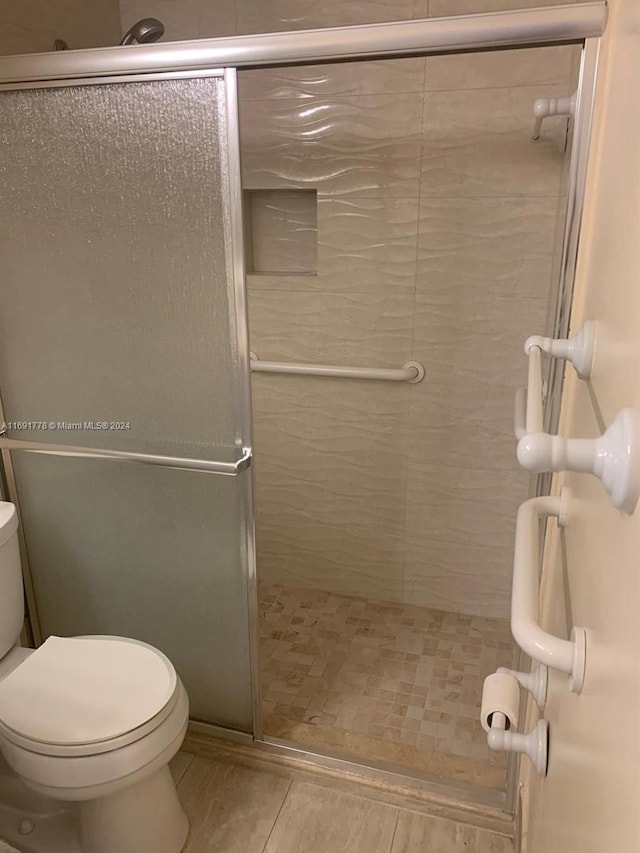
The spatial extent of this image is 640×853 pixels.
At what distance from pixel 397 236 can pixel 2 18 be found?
1.24 meters

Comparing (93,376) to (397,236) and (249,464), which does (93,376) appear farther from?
(397,236)

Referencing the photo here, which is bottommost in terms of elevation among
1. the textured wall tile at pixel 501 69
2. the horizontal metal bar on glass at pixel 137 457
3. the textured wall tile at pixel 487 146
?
the horizontal metal bar on glass at pixel 137 457

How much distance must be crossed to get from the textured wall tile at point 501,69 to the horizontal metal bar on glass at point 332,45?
702mm

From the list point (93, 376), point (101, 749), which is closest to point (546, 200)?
point (93, 376)

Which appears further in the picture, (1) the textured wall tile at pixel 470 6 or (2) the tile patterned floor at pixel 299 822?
(1) the textured wall tile at pixel 470 6

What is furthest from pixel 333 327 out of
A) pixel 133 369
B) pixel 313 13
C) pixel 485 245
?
pixel 313 13

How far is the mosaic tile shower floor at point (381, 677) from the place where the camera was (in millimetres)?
1864

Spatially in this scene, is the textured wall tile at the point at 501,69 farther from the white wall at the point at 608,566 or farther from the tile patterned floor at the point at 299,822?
the tile patterned floor at the point at 299,822

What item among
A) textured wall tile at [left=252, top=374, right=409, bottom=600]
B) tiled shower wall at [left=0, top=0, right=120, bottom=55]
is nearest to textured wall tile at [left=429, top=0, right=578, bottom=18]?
tiled shower wall at [left=0, top=0, right=120, bottom=55]

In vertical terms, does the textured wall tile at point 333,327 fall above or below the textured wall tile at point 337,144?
below

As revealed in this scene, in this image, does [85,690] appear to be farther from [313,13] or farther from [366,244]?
[313,13]

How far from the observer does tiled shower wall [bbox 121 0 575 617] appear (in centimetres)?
199

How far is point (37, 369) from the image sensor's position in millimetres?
1746

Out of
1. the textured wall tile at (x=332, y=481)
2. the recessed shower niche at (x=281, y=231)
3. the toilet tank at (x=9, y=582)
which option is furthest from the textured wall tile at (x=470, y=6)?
the toilet tank at (x=9, y=582)
